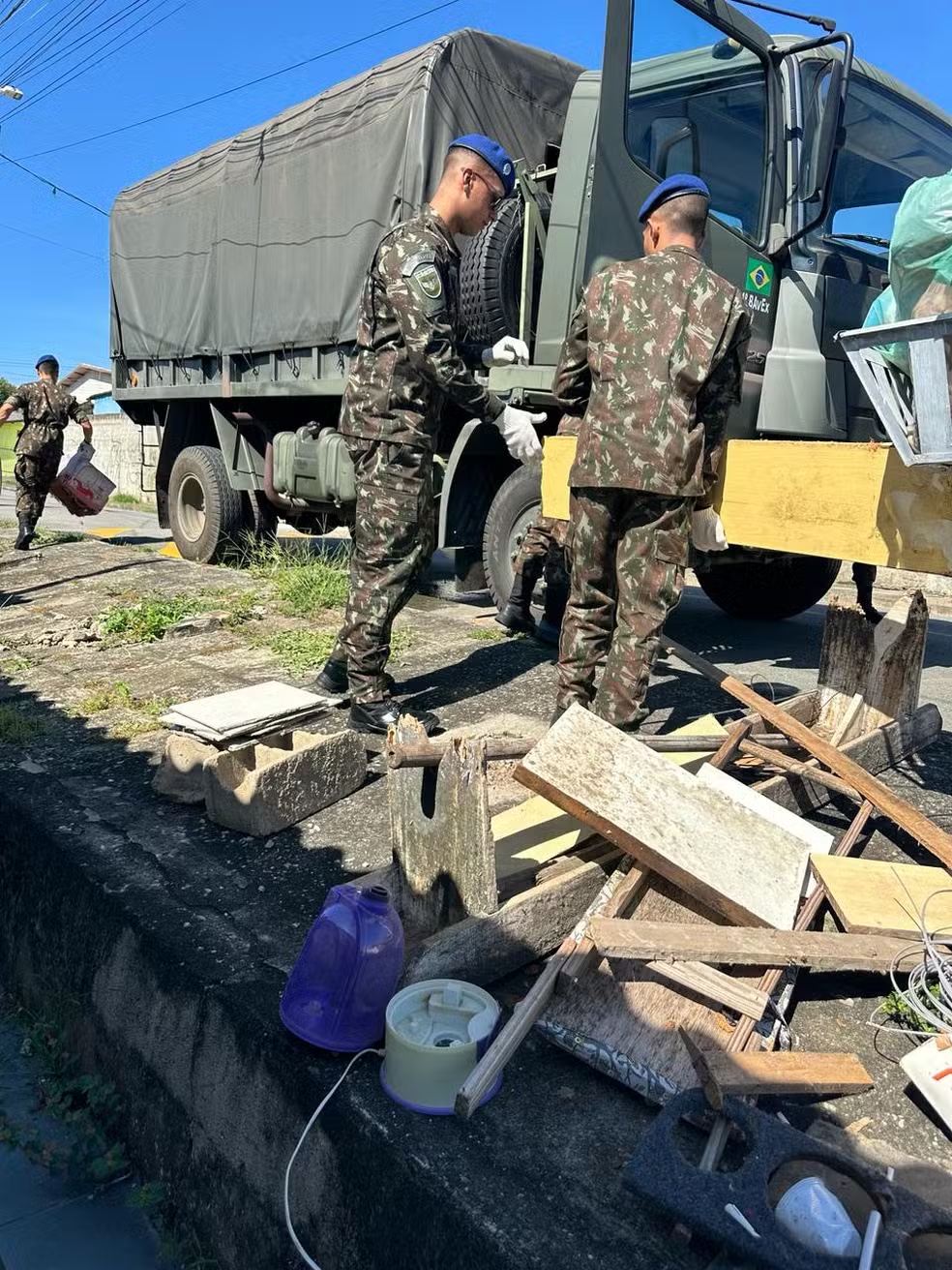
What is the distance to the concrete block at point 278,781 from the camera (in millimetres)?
2701

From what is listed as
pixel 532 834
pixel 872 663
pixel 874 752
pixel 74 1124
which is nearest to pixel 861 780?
pixel 874 752

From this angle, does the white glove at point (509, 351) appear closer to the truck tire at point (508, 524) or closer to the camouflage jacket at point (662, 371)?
the truck tire at point (508, 524)

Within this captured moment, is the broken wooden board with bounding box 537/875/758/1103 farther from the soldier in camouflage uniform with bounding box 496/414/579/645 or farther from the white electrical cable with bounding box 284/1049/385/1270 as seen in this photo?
the soldier in camouflage uniform with bounding box 496/414/579/645

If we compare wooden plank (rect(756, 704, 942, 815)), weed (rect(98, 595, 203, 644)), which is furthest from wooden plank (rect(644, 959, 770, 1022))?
weed (rect(98, 595, 203, 644))

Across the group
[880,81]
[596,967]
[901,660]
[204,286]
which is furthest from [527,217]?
[596,967]

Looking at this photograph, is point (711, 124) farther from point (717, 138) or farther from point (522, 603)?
point (522, 603)

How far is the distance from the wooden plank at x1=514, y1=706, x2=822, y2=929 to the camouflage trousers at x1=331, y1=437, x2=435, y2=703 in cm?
148

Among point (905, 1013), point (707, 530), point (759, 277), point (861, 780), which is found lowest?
point (905, 1013)

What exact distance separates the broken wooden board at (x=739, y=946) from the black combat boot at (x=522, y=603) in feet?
10.0

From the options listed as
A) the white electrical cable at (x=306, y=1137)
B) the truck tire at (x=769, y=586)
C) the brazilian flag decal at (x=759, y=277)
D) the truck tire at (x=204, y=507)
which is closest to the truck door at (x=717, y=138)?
the brazilian flag decal at (x=759, y=277)

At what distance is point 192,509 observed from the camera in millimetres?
8484

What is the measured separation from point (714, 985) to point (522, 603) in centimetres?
327

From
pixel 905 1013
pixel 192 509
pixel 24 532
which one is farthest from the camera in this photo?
pixel 24 532

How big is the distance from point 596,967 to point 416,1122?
46 cm
